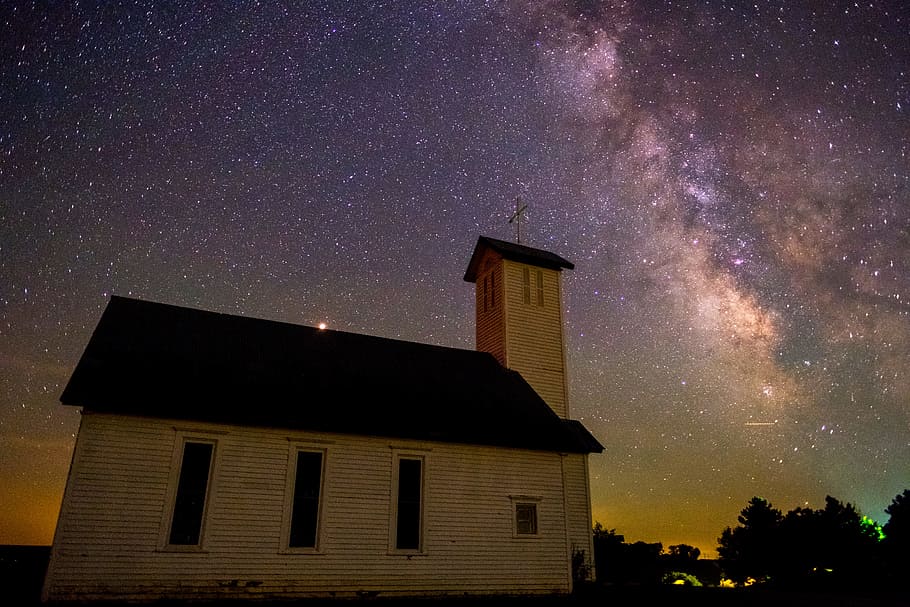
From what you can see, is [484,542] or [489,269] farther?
[489,269]

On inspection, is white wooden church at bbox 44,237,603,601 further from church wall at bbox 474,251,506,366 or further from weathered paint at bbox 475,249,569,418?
church wall at bbox 474,251,506,366

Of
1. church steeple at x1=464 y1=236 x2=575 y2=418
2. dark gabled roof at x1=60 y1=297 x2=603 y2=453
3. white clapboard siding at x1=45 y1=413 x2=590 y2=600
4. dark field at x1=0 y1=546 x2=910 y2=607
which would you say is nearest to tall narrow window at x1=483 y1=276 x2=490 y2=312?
church steeple at x1=464 y1=236 x2=575 y2=418

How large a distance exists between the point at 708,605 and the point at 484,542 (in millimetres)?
6069

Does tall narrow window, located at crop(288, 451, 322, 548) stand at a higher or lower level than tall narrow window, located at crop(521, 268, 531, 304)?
lower

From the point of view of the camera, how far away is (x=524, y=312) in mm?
26172

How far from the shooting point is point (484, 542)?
17922 millimetres

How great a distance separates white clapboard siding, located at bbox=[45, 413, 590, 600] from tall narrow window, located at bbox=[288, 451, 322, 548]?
26 cm

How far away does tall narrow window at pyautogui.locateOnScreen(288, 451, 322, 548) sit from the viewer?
16.0 m

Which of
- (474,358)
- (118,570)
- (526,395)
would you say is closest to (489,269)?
(474,358)

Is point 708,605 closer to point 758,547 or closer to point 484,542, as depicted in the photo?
point 484,542


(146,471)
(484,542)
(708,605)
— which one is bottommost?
(708,605)

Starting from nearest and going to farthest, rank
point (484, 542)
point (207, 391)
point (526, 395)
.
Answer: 1. point (207, 391)
2. point (484, 542)
3. point (526, 395)

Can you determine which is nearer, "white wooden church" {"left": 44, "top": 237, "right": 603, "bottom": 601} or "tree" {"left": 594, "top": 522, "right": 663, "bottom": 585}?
"white wooden church" {"left": 44, "top": 237, "right": 603, "bottom": 601}

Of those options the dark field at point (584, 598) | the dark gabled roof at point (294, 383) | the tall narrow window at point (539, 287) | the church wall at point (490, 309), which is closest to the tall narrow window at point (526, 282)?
the tall narrow window at point (539, 287)
